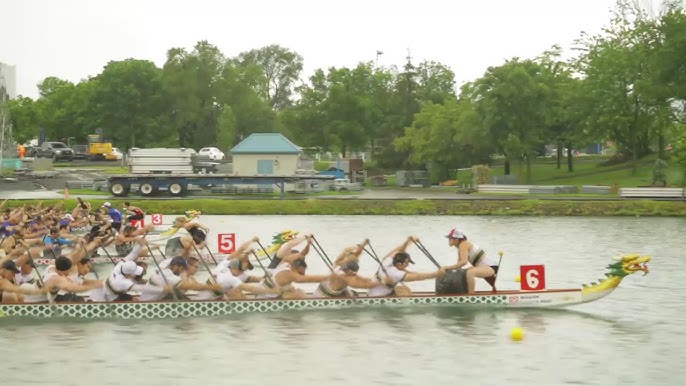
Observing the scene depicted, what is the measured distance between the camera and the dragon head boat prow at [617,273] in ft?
63.8

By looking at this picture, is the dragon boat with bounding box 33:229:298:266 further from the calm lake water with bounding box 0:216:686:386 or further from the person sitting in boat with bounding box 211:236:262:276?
the calm lake water with bounding box 0:216:686:386

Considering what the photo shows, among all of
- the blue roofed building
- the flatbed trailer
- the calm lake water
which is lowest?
the calm lake water

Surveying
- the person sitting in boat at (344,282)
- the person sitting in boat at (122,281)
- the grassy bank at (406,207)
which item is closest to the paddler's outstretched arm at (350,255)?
the person sitting in boat at (344,282)

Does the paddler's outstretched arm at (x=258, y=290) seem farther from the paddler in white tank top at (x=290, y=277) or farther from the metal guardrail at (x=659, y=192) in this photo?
the metal guardrail at (x=659, y=192)

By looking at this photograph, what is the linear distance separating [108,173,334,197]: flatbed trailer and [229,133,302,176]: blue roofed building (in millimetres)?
9033

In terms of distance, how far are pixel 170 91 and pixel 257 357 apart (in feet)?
293

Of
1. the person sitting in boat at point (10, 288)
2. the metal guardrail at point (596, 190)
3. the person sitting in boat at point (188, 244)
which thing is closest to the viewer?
the person sitting in boat at point (10, 288)

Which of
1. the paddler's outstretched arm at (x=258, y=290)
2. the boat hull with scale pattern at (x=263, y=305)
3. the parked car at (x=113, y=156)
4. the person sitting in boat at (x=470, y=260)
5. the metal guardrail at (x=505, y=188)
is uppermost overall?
the parked car at (x=113, y=156)

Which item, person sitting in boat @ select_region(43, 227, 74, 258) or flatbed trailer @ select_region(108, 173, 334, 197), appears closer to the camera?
person sitting in boat @ select_region(43, 227, 74, 258)

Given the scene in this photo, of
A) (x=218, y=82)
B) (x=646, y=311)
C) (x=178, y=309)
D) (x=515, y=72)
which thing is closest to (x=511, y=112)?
(x=515, y=72)

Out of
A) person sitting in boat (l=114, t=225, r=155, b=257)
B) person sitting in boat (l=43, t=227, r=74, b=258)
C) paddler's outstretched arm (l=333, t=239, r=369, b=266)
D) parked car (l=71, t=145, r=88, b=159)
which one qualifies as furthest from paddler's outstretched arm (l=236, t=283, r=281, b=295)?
parked car (l=71, t=145, r=88, b=159)

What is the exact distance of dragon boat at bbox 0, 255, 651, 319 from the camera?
18.6 metres

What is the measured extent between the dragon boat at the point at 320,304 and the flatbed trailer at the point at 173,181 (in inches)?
1591

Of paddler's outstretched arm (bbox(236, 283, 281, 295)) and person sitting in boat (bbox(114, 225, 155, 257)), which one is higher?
person sitting in boat (bbox(114, 225, 155, 257))
